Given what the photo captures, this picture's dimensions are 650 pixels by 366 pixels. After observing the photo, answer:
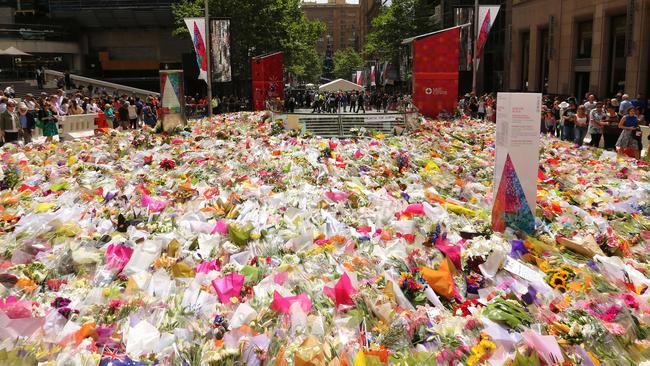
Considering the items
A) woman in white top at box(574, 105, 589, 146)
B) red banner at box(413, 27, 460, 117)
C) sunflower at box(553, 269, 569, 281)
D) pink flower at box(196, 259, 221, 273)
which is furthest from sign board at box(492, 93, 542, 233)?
red banner at box(413, 27, 460, 117)

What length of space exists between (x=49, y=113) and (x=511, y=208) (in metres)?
15.2

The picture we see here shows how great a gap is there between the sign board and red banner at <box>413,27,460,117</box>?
47.9 feet

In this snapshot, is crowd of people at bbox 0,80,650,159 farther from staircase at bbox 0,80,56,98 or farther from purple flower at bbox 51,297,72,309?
purple flower at bbox 51,297,72,309

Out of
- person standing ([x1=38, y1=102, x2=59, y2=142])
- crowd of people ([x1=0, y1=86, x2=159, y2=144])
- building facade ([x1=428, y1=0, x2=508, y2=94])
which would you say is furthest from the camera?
building facade ([x1=428, y1=0, x2=508, y2=94])

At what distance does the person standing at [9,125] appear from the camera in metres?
15.5

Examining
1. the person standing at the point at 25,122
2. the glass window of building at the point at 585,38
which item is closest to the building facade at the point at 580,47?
the glass window of building at the point at 585,38

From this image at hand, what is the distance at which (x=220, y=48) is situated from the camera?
27.6m

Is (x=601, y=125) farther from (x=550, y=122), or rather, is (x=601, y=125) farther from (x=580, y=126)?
→ (x=550, y=122)

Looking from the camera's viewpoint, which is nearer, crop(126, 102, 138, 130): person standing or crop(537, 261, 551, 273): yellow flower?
crop(537, 261, 551, 273): yellow flower

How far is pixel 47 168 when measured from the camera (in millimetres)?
11117

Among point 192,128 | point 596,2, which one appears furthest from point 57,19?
point 596,2

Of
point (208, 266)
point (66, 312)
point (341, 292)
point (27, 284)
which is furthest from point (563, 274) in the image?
point (27, 284)

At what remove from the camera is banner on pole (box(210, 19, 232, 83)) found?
27344 mm

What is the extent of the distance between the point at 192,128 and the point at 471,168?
1095cm
